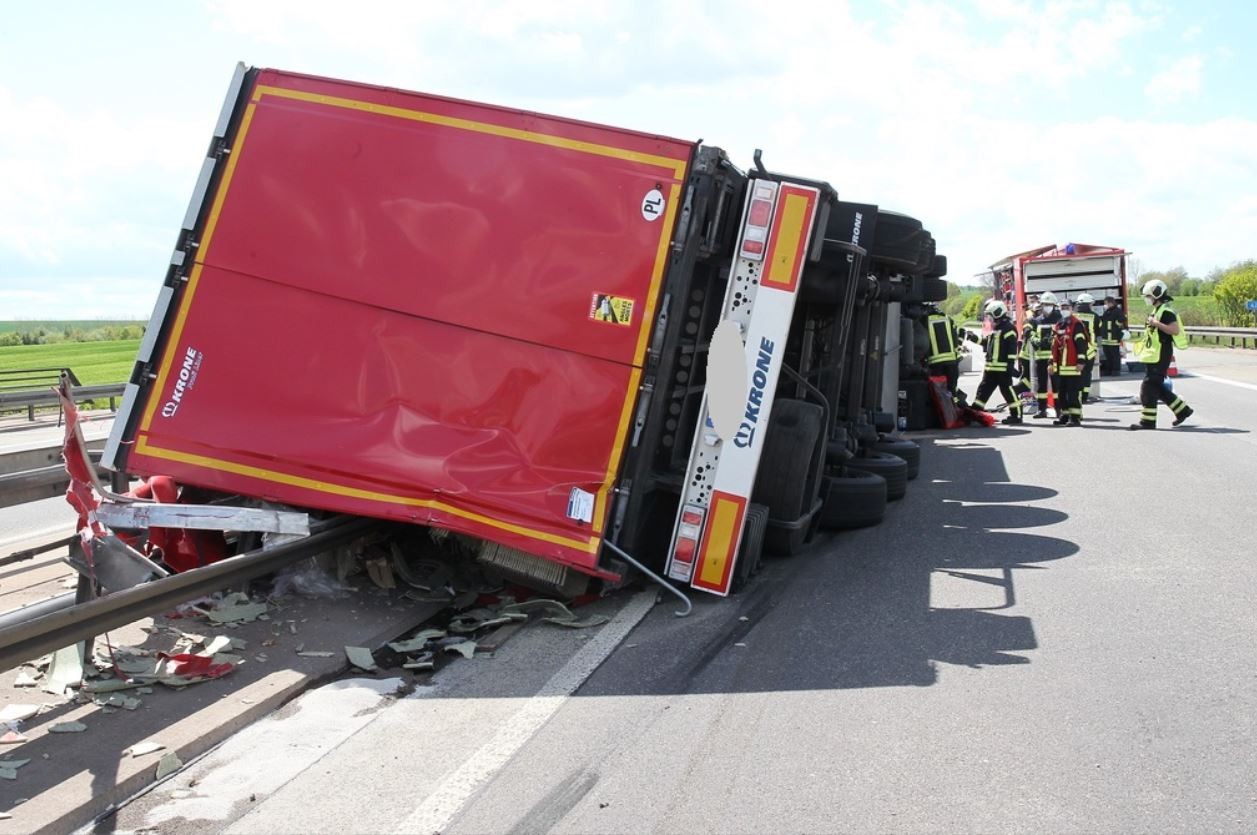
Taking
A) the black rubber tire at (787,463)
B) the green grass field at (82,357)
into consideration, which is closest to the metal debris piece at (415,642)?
the black rubber tire at (787,463)

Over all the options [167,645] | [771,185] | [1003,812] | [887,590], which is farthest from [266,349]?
[1003,812]

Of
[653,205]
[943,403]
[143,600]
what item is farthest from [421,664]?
[943,403]

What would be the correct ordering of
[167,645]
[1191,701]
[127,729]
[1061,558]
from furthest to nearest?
[1061,558] < [167,645] < [1191,701] < [127,729]

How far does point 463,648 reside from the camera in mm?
5383

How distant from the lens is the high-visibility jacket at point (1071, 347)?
1705cm

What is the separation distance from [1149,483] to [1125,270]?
19110 millimetres

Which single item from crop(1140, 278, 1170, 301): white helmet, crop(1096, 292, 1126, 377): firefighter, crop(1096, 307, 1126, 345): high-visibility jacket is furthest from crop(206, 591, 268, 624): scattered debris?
crop(1096, 307, 1126, 345): high-visibility jacket

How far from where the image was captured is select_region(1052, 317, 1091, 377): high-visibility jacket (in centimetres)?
1705

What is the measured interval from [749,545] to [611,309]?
5.27 feet

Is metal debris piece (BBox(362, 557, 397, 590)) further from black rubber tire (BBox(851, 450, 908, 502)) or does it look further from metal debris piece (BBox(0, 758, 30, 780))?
black rubber tire (BBox(851, 450, 908, 502))

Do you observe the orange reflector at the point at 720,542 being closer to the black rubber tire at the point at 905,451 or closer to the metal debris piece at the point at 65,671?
the metal debris piece at the point at 65,671

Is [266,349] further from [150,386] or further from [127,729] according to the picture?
[127,729]

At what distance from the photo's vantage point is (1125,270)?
27.8m

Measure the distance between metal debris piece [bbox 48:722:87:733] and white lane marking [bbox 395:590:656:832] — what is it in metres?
1.43
